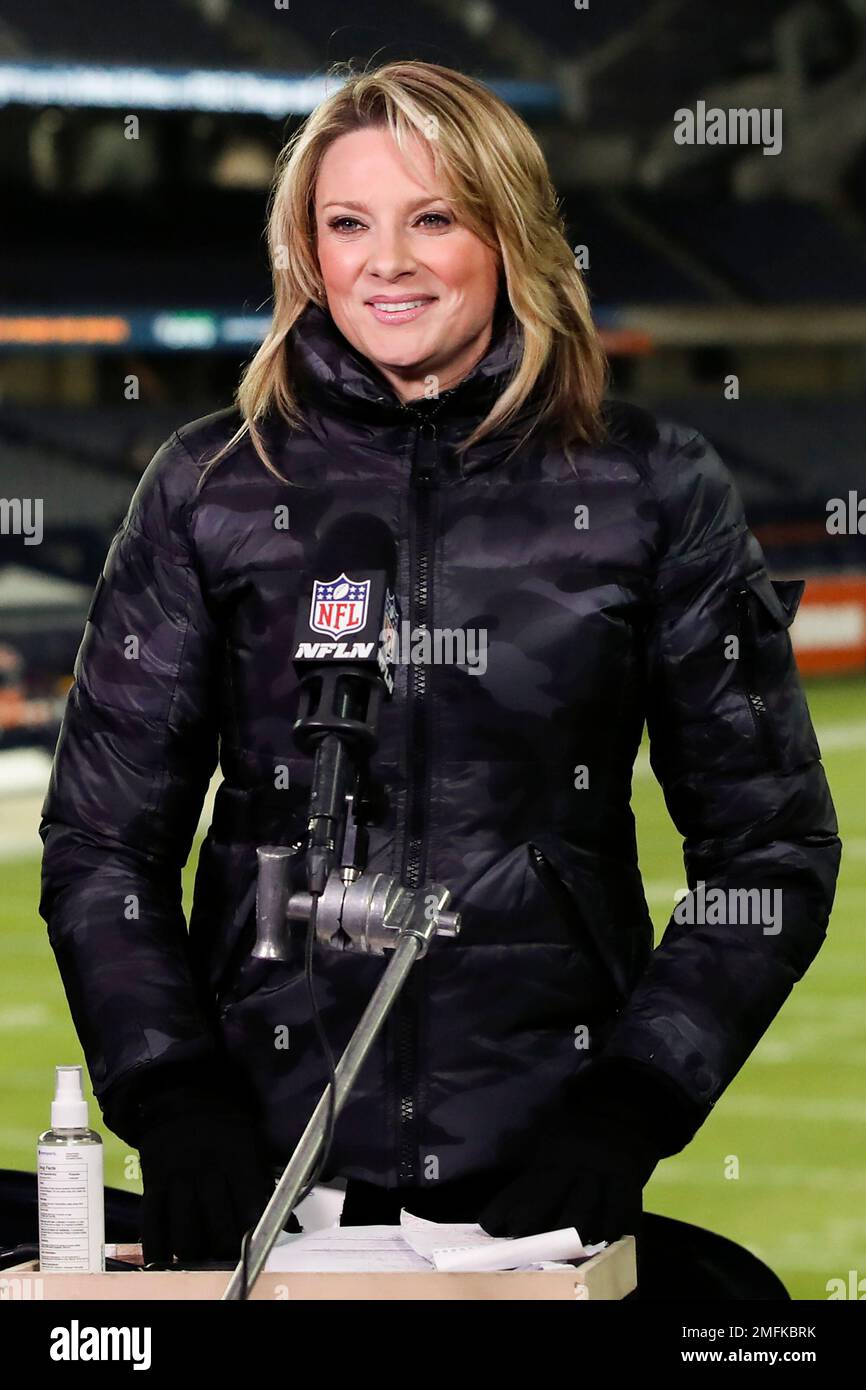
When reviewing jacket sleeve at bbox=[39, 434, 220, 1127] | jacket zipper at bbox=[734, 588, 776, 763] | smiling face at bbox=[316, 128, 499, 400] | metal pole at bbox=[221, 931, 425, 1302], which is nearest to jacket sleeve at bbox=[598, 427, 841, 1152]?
jacket zipper at bbox=[734, 588, 776, 763]

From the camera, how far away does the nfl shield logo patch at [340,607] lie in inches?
62.2

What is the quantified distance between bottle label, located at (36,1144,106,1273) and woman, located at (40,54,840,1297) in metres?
0.13

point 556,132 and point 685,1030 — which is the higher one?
point 556,132

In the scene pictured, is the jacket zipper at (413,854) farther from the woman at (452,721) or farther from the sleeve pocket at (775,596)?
the sleeve pocket at (775,596)

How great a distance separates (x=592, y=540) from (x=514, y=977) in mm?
375

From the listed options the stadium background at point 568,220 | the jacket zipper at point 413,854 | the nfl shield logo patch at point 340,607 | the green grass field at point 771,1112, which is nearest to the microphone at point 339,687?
the nfl shield logo patch at point 340,607

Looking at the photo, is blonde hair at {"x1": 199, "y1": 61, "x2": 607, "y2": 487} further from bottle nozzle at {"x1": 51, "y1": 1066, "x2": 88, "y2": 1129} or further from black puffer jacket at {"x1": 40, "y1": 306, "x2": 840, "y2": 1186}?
bottle nozzle at {"x1": 51, "y1": 1066, "x2": 88, "y2": 1129}

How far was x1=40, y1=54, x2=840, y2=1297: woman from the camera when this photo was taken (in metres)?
1.91

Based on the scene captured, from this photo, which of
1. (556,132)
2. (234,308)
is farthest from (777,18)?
(234,308)

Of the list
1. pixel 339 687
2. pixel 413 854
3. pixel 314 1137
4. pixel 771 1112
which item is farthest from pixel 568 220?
pixel 314 1137

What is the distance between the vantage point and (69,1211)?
169 centimetres

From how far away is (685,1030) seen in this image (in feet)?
6.06

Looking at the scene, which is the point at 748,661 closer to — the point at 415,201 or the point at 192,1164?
the point at 415,201
